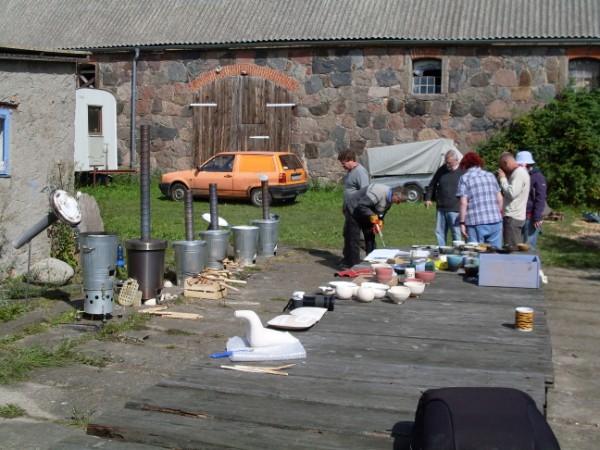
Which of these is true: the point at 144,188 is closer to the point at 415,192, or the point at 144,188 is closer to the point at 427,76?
the point at 415,192

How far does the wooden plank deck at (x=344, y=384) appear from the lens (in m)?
3.81

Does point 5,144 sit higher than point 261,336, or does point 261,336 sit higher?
point 5,144

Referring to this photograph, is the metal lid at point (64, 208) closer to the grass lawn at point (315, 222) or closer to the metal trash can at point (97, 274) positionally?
the metal trash can at point (97, 274)

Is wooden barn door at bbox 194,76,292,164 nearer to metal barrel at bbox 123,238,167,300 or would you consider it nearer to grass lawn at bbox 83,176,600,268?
grass lawn at bbox 83,176,600,268

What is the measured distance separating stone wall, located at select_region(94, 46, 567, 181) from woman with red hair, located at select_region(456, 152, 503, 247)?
12.4m

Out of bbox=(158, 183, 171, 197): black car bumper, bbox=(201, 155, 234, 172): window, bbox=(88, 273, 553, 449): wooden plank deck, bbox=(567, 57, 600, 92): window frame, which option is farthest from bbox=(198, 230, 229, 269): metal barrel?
bbox=(567, 57, 600, 92): window frame

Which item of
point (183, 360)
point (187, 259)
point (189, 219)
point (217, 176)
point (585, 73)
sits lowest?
point (183, 360)

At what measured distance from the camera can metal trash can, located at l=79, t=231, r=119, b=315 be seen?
8.60 m

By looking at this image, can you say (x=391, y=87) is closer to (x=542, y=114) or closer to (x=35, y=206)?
(x=542, y=114)

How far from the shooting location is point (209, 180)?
21469mm

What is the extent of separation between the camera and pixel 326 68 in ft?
77.6

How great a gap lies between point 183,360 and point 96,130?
692 inches

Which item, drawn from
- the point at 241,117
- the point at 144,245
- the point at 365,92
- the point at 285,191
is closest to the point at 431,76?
the point at 365,92

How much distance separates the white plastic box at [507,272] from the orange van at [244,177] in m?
13.3
